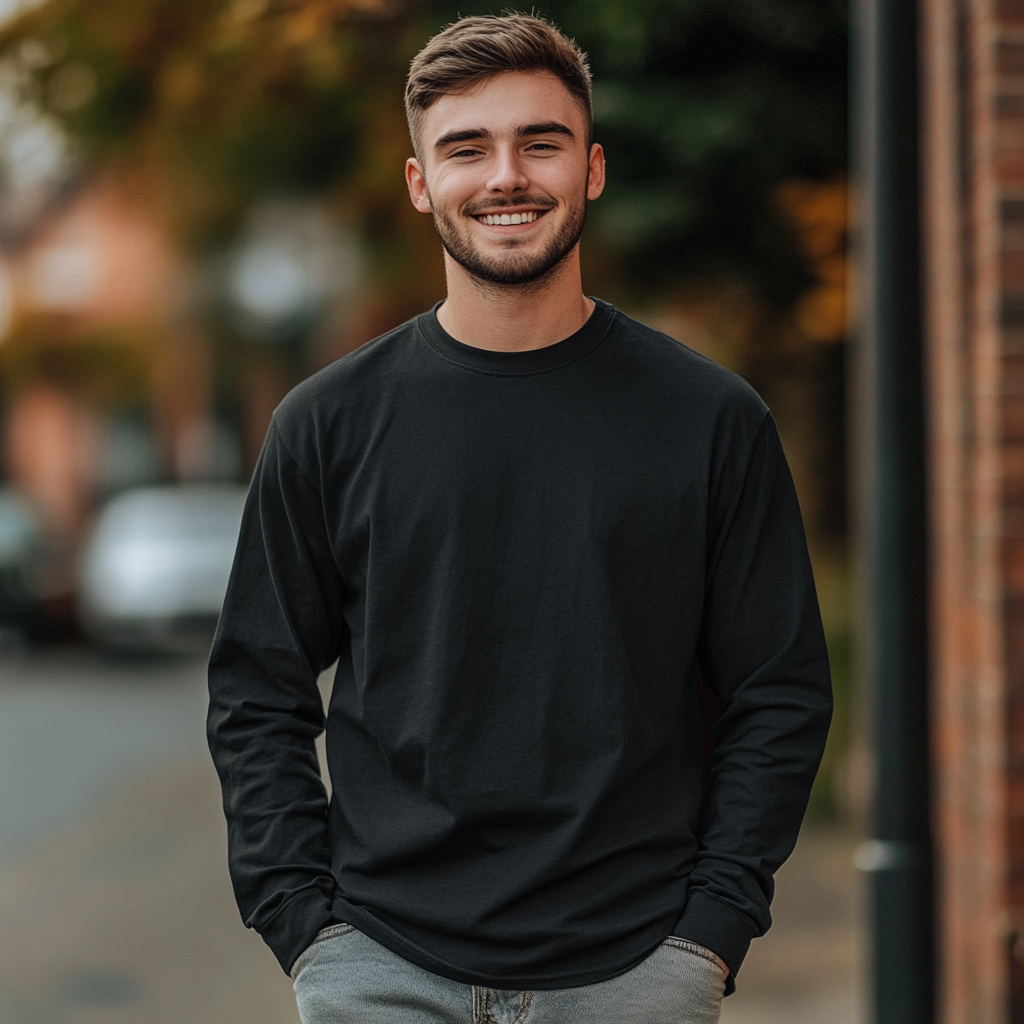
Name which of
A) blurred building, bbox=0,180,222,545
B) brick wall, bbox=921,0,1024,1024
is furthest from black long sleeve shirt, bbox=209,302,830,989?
blurred building, bbox=0,180,222,545

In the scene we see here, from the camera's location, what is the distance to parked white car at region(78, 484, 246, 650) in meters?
19.5

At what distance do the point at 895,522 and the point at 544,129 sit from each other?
196cm

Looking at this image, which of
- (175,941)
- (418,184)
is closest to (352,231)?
(175,941)

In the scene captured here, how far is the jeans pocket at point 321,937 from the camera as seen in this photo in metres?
2.05

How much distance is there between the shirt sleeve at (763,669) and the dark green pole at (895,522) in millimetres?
1634

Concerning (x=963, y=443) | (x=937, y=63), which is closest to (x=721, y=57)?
(x=937, y=63)

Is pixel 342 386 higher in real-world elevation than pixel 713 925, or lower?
higher

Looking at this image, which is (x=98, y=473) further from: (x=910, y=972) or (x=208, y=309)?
(x=910, y=972)

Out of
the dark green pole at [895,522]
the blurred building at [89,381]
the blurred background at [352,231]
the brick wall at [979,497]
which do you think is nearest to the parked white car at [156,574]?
the blurred background at [352,231]

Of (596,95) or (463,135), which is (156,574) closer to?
(596,95)

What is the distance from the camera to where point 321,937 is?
2.06 metres

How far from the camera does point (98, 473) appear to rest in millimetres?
38250

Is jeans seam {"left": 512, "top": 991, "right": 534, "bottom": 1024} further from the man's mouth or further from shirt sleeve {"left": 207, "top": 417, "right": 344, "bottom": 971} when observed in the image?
the man's mouth

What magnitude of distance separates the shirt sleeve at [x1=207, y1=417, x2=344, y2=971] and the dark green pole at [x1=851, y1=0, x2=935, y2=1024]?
6.17ft
